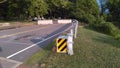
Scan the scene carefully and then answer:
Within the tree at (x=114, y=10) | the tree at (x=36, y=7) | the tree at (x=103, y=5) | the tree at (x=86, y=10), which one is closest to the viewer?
the tree at (x=36, y=7)

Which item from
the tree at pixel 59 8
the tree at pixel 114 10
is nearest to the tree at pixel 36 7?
the tree at pixel 59 8

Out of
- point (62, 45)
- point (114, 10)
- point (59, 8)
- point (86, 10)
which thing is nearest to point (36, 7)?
point (86, 10)

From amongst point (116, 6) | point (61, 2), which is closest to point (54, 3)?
point (61, 2)

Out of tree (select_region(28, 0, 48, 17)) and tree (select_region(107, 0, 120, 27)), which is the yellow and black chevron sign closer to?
tree (select_region(28, 0, 48, 17))

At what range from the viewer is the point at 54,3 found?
234 feet

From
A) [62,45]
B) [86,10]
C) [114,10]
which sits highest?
[62,45]

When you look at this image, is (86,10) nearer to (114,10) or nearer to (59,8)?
(59,8)

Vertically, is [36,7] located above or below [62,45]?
above

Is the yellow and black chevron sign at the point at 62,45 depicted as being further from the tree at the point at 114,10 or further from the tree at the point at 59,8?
the tree at the point at 114,10

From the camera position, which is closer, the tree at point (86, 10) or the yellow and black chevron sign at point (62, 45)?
the yellow and black chevron sign at point (62, 45)

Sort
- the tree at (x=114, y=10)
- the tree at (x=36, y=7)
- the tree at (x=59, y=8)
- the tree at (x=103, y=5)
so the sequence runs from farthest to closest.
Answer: the tree at (x=103, y=5), the tree at (x=114, y=10), the tree at (x=59, y=8), the tree at (x=36, y=7)

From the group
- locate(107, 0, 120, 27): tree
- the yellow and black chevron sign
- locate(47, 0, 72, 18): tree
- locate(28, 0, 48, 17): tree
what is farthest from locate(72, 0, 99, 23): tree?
the yellow and black chevron sign

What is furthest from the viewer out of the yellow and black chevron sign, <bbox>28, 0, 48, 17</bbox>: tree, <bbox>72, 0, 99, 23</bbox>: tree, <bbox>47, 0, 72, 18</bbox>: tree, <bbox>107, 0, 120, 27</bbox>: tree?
<bbox>107, 0, 120, 27</bbox>: tree

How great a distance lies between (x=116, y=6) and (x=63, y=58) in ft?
257
